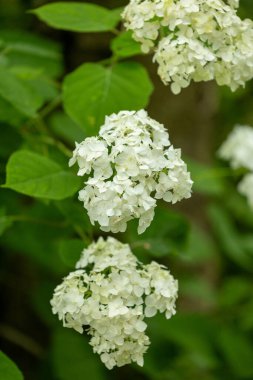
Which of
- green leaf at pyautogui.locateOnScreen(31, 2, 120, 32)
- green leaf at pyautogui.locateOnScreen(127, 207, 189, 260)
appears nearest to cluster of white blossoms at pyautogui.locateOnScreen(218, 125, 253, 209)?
green leaf at pyautogui.locateOnScreen(127, 207, 189, 260)

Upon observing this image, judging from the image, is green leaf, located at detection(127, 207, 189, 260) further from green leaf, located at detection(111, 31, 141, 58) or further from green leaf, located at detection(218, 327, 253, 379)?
green leaf, located at detection(218, 327, 253, 379)

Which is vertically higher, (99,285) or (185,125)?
(185,125)


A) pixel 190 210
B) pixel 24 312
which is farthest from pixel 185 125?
pixel 24 312

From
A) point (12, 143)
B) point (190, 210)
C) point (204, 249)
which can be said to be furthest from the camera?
point (190, 210)

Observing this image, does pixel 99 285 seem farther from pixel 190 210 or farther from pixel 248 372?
pixel 190 210

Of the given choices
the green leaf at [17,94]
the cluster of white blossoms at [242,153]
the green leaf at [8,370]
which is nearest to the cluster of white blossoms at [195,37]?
the green leaf at [17,94]

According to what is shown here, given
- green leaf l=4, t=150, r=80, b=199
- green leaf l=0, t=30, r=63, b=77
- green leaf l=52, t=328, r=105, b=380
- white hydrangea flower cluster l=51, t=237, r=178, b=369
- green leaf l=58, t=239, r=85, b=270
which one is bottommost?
green leaf l=52, t=328, r=105, b=380

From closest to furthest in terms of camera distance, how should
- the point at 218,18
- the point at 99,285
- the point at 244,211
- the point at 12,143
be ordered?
the point at 99,285 → the point at 218,18 → the point at 12,143 → the point at 244,211
